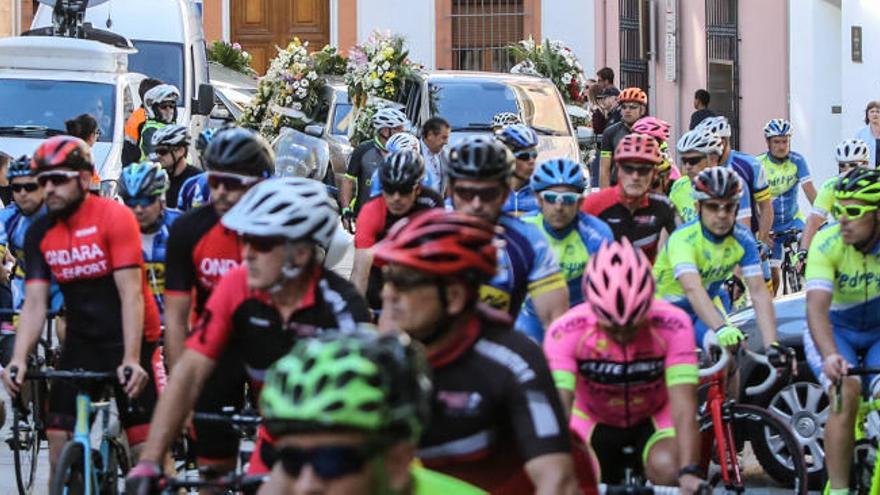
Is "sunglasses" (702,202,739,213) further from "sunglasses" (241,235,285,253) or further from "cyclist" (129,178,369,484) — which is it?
"sunglasses" (241,235,285,253)

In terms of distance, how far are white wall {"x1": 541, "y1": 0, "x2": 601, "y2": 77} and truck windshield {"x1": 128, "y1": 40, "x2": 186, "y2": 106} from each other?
833 inches

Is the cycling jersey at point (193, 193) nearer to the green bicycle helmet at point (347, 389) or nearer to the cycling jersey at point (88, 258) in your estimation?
the cycling jersey at point (88, 258)

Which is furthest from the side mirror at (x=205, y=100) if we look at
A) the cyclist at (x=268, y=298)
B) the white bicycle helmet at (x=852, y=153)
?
the cyclist at (x=268, y=298)

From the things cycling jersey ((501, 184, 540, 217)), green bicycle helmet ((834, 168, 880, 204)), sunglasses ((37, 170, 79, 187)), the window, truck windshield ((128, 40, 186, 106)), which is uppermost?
the window

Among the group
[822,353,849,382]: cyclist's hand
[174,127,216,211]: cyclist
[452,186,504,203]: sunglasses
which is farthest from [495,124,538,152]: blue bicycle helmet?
[452,186,504,203]: sunglasses

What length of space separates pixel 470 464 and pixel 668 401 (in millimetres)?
2747

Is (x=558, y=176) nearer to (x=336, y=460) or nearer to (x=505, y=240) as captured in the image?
(x=505, y=240)

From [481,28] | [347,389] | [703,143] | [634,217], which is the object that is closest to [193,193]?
[634,217]

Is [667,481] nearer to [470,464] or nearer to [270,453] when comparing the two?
[270,453]

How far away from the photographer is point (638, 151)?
39.1 ft

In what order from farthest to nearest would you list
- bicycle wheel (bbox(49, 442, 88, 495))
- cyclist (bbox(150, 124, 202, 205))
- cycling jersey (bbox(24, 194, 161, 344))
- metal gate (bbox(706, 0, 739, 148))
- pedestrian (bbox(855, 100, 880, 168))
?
metal gate (bbox(706, 0, 739, 148)), pedestrian (bbox(855, 100, 880, 168)), cyclist (bbox(150, 124, 202, 205)), cycling jersey (bbox(24, 194, 161, 344)), bicycle wheel (bbox(49, 442, 88, 495))

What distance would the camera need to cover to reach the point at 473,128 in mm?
23688

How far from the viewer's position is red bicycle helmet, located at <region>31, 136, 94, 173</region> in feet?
30.1

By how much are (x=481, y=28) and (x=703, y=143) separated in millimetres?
31484
